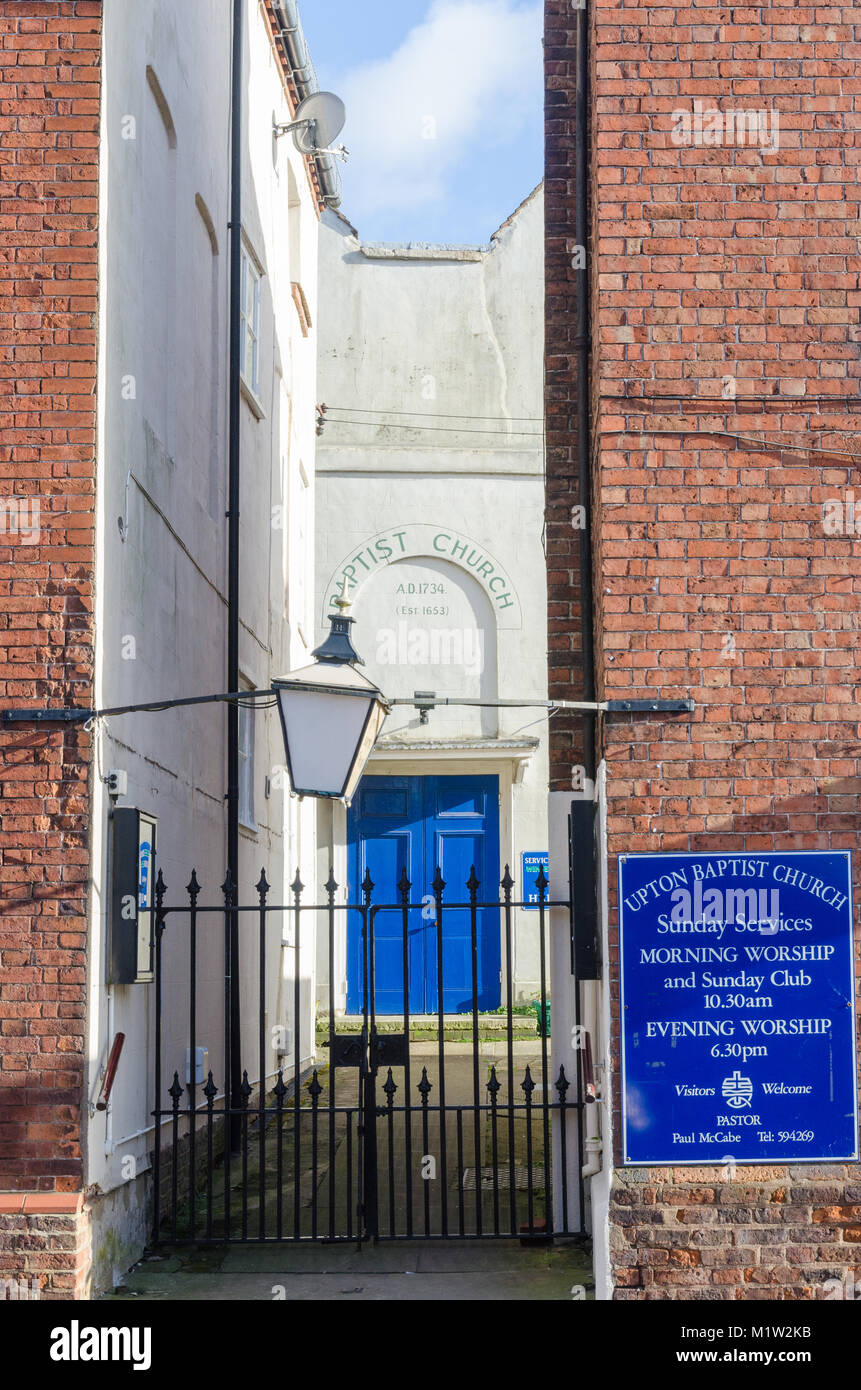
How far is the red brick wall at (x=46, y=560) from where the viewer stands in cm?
646

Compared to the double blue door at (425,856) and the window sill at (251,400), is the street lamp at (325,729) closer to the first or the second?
the window sill at (251,400)

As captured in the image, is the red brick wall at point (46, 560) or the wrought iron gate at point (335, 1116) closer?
the red brick wall at point (46, 560)

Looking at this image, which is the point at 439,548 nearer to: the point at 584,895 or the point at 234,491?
the point at 234,491

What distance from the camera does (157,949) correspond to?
7.59 meters

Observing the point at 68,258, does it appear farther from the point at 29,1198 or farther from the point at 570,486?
the point at 29,1198

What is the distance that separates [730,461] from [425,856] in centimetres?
1093

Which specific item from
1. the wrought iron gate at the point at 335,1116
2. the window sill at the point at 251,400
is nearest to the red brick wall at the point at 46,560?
the wrought iron gate at the point at 335,1116

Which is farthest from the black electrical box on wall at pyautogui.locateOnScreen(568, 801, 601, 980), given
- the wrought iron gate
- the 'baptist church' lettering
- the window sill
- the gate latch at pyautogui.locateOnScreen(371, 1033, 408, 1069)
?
the 'baptist church' lettering

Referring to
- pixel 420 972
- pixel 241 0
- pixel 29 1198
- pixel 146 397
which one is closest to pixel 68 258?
pixel 146 397

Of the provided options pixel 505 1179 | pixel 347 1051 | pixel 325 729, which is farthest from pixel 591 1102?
pixel 505 1179

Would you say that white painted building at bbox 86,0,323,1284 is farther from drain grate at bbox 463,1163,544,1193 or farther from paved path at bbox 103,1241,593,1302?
drain grate at bbox 463,1163,544,1193

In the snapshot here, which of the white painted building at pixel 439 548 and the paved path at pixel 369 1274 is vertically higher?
the white painted building at pixel 439 548

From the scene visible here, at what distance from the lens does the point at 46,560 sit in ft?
22.0

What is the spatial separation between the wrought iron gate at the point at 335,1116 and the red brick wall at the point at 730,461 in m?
1.09
